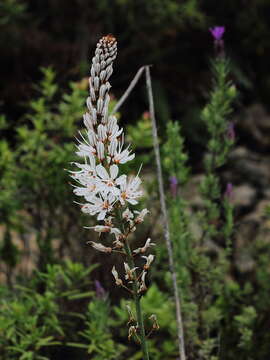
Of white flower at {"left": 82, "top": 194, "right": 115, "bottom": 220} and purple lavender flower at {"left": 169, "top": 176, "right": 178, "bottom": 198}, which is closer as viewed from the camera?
white flower at {"left": 82, "top": 194, "right": 115, "bottom": 220}

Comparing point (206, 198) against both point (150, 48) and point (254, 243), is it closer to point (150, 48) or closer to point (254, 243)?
point (254, 243)

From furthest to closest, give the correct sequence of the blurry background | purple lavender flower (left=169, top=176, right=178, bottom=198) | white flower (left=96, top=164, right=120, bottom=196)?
the blurry background, purple lavender flower (left=169, top=176, right=178, bottom=198), white flower (left=96, top=164, right=120, bottom=196)

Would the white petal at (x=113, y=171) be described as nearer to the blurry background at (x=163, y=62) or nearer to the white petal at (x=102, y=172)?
the white petal at (x=102, y=172)

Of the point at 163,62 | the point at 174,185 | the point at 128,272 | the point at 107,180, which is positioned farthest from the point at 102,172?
the point at 163,62

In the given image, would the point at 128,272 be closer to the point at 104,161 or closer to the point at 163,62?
the point at 104,161

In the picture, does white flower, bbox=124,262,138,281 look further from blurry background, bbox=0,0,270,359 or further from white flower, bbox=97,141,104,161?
blurry background, bbox=0,0,270,359

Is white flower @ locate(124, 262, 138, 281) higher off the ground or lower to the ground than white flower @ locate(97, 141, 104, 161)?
lower

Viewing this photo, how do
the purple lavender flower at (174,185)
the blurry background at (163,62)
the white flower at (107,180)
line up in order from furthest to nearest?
1. the blurry background at (163,62)
2. the purple lavender flower at (174,185)
3. the white flower at (107,180)

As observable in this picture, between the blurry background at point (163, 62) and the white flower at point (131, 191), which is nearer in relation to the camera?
the white flower at point (131, 191)

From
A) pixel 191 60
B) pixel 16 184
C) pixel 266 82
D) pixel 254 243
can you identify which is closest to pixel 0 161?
pixel 16 184

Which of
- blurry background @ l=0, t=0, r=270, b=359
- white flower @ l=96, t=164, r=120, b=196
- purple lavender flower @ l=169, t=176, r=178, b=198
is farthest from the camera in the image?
blurry background @ l=0, t=0, r=270, b=359

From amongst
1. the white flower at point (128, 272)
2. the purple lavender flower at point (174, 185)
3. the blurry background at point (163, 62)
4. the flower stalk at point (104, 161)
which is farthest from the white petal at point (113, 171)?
the blurry background at point (163, 62)

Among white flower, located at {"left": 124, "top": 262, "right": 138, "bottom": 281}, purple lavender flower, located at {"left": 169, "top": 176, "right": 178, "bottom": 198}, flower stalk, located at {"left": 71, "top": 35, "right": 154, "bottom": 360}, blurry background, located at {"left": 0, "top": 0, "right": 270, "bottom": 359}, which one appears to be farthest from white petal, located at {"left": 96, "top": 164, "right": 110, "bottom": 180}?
blurry background, located at {"left": 0, "top": 0, "right": 270, "bottom": 359}
